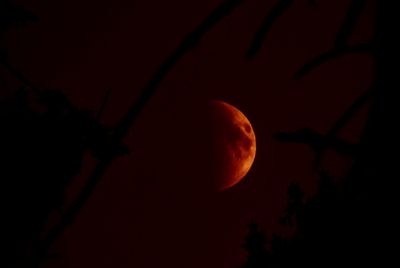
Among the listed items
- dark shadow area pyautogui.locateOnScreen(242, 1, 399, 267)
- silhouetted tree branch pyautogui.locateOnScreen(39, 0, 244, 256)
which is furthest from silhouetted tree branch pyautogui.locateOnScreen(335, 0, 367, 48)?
silhouetted tree branch pyautogui.locateOnScreen(39, 0, 244, 256)

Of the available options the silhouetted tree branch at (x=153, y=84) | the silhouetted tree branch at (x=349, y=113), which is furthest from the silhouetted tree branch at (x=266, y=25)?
the silhouetted tree branch at (x=349, y=113)

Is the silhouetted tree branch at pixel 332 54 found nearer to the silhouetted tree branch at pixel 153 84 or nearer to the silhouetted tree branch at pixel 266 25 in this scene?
the silhouetted tree branch at pixel 266 25

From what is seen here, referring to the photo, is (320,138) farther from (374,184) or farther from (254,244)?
(254,244)

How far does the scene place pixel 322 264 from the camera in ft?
3.91

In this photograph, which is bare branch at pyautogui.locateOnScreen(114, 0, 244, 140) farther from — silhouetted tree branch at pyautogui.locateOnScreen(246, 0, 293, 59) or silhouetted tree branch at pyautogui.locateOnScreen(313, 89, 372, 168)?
silhouetted tree branch at pyautogui.locateOnScreen(313, 89, 372, 168)

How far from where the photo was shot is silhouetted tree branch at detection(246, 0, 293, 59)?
33.6 inches

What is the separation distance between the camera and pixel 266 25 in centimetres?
89

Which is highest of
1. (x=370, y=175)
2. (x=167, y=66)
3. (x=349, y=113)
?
(x=167, y=66)

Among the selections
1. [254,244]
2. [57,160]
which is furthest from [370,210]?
[57,160]

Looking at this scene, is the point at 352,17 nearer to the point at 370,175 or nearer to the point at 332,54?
the point at 332,54

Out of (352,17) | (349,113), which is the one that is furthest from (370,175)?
(349,113)

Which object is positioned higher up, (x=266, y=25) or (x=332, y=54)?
(x=266, y=25)

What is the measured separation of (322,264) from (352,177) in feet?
1.44

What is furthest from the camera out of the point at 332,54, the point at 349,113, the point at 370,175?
the point at 349,113
